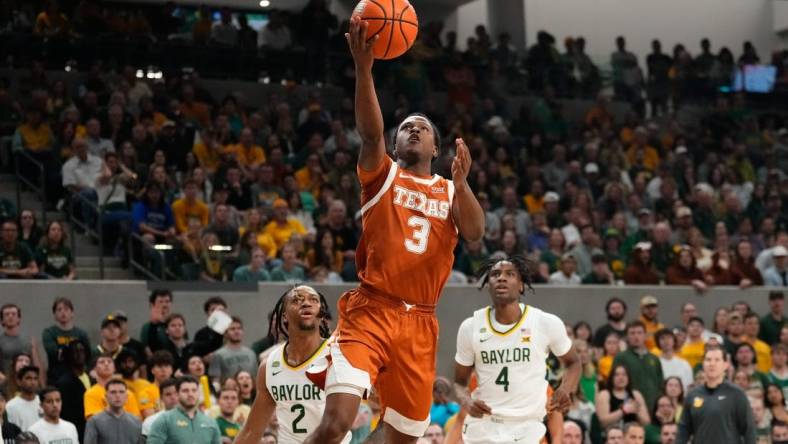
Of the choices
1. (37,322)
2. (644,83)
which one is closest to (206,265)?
(37,322)

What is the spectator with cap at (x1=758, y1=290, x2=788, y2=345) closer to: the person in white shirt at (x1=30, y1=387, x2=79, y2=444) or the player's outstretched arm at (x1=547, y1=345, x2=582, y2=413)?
the player's outstretched arm at (x1=547, y1=345, x2=582, y2=413)

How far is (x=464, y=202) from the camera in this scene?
7.17 meters

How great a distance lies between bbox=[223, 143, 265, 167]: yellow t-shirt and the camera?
1781 centimetres

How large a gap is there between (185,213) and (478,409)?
699cm

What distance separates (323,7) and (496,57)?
331 centimetres

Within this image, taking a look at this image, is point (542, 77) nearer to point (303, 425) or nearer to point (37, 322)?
point (37, 322)

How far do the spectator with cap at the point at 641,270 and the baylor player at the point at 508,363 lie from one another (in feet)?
26.5

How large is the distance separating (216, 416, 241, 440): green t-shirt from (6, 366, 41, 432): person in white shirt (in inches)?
63.1

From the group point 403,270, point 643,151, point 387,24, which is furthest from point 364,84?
point 643,151

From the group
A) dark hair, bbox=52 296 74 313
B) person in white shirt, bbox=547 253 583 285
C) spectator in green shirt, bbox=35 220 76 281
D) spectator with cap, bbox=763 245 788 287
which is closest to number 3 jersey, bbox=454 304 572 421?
dark hair, bbox=52 296 74 313

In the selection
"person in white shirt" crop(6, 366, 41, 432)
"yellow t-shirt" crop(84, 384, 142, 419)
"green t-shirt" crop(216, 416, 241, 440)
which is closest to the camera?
"person in white shirt" crop(6, 366, 41, 432)

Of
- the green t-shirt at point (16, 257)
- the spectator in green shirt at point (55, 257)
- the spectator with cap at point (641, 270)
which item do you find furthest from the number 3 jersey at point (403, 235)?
the spectator with cap at point (641, 270)

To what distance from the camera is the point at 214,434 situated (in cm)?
1129

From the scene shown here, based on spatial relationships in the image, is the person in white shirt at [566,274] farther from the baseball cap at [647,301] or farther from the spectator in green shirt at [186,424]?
the spectator in green shirt at [186,424]
